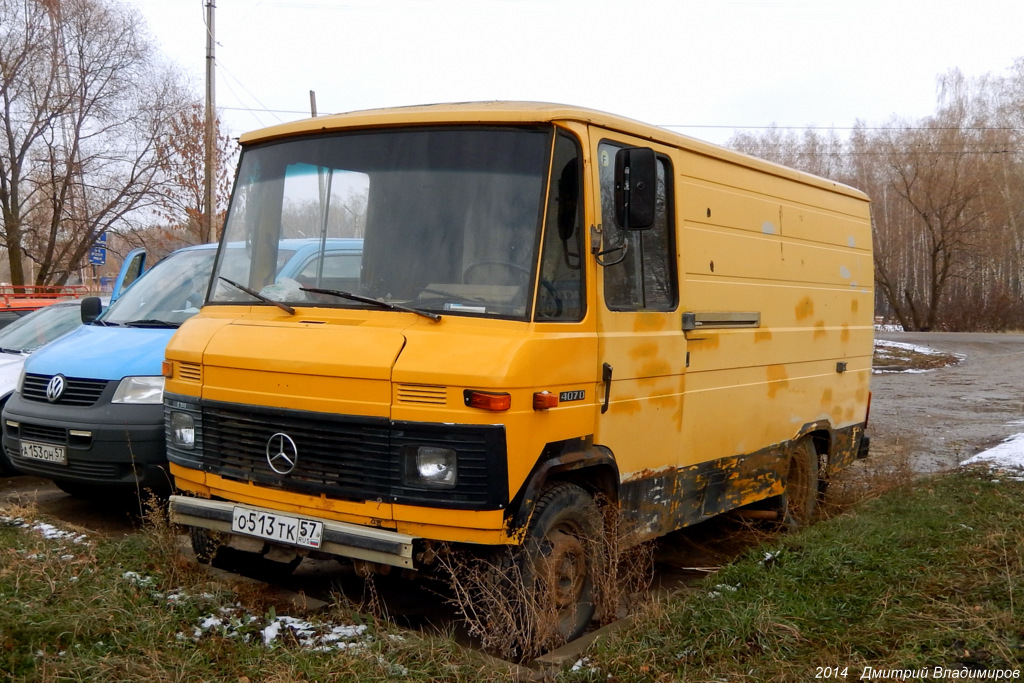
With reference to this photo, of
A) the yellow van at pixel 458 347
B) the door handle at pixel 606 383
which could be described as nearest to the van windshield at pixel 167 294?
the yellow van at pixel 458 347

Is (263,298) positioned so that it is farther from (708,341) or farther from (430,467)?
(708,341)

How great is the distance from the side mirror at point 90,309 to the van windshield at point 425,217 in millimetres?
3228

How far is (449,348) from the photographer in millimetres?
4258

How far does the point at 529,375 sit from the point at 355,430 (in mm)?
826

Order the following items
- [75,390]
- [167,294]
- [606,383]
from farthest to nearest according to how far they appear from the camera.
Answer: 1. [167,294]
2. [75,390]
3. [606,383]

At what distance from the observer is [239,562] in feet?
18.6

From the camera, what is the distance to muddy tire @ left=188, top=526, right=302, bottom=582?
529 cm

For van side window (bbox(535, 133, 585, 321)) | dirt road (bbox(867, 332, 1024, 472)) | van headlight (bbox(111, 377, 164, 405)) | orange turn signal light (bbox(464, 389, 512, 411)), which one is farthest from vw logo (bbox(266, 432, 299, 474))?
dirt road (bbox(867, 332, 1024, 472))

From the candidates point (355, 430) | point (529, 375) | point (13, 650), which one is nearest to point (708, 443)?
point (529, 375)

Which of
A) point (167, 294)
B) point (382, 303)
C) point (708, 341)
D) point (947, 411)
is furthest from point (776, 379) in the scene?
→ point (947, 411)

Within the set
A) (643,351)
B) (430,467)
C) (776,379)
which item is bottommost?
(430,467)

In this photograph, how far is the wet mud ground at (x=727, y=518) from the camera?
17.9 feet

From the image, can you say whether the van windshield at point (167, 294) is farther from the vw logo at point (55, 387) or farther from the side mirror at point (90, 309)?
the vw logo at point (55, 387)

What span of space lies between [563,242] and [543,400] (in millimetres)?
818
